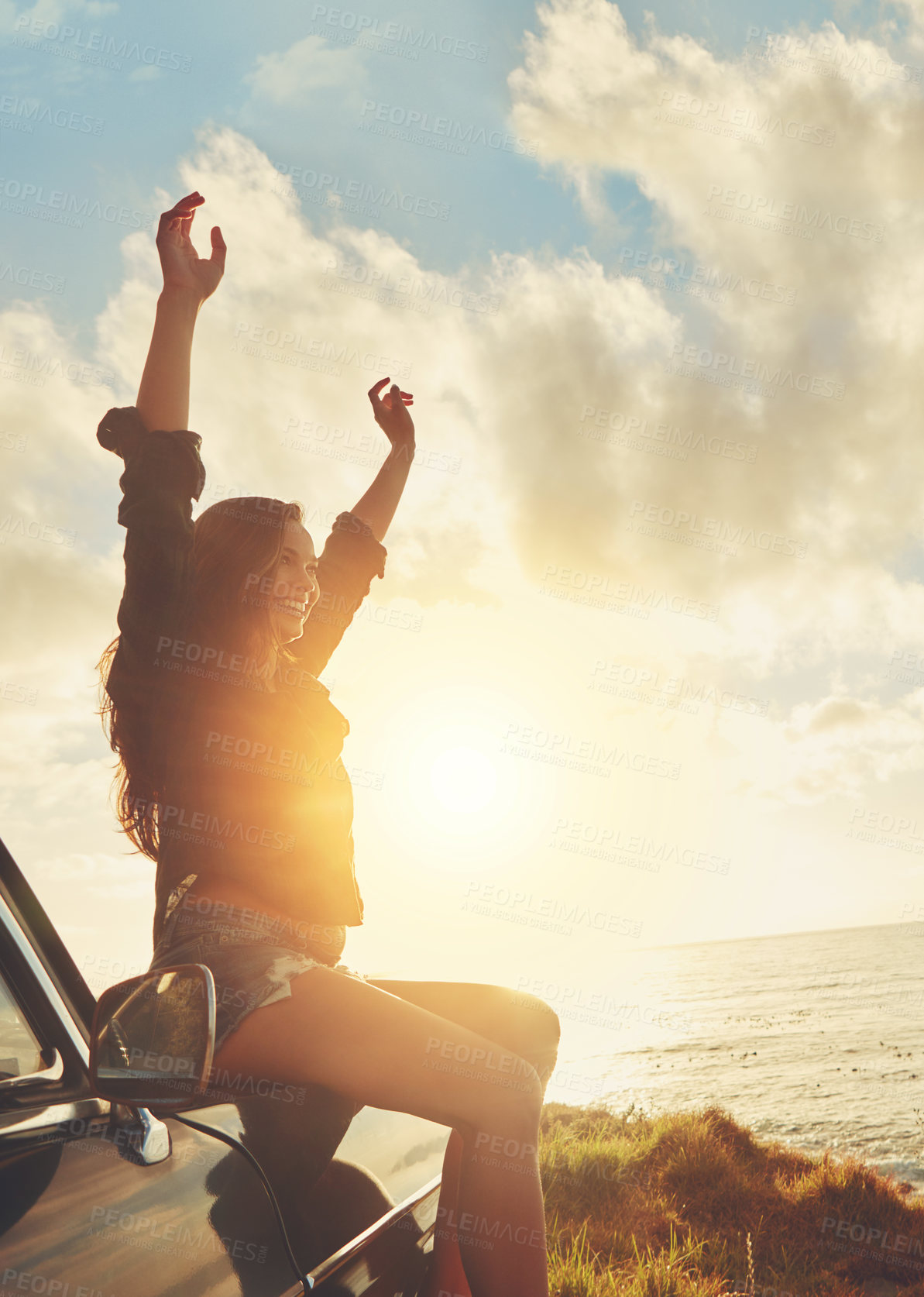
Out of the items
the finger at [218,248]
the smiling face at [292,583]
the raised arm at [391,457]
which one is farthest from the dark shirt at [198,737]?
the raised arm at [391,457]

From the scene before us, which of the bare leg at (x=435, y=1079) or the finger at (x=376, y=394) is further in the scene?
the finger at (x=376, y=394)

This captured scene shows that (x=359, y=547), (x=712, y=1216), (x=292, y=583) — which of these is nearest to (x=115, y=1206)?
(x=292, y=583)

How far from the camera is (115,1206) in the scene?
1.23 metres

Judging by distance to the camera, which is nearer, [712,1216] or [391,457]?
[391,457]

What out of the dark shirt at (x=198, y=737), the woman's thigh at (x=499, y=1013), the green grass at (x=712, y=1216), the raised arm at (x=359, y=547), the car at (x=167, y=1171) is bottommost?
the green grass at (x=712, y=1216)

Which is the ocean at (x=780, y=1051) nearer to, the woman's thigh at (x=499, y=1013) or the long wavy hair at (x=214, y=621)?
the woman's thigh at (x=499, y=1013)

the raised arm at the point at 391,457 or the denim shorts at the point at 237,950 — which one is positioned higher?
the raised arm at the point at 391,457

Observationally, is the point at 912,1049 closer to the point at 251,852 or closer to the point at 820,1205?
the point at 820,1205

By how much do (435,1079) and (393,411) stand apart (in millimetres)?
Answer: 2748

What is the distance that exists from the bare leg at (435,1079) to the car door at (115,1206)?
0.24m

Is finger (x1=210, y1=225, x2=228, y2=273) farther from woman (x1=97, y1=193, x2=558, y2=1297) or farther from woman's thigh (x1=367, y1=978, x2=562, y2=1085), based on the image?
woman's thigh (x1=367, y1=978, x2=562, y2=1085)

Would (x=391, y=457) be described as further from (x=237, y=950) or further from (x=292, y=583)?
(x=237, y=950)

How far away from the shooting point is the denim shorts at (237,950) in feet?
4.49

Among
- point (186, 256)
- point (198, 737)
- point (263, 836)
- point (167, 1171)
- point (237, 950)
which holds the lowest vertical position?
point (167, 1171)
